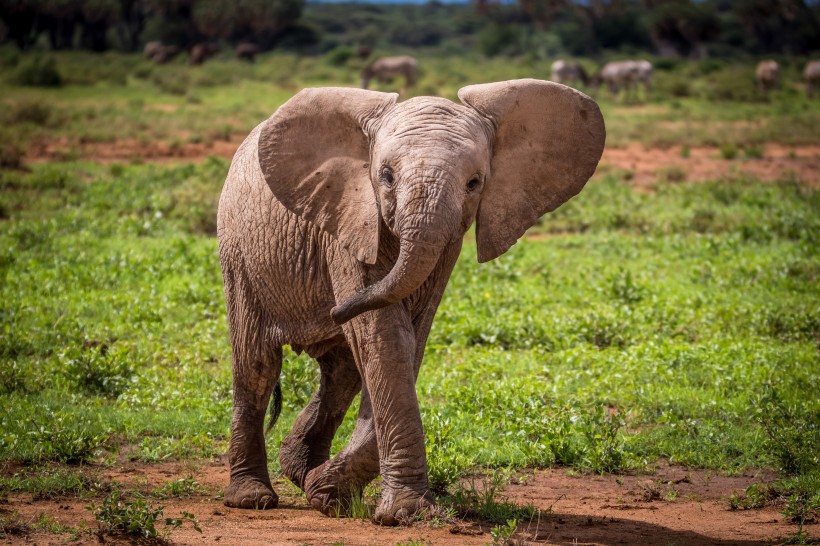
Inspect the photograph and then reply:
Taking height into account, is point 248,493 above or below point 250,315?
below

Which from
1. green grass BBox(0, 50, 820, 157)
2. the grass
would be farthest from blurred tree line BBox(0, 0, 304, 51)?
the grass

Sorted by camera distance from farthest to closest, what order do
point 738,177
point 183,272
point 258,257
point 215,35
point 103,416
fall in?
point 215,35, point 738,177, point 183,272, point 103,416, point 258,257

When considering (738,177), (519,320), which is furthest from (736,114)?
(519,320)

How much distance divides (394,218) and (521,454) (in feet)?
7.26

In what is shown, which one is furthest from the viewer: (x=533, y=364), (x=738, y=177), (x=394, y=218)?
(x=738, y=177)

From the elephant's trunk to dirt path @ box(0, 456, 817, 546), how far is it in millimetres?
964

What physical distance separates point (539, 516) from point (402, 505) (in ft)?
1.93

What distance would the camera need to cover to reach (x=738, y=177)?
51.6ft

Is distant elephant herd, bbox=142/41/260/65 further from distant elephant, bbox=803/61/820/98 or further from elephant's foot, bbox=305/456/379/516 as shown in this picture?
elephant's foot, bbox=305/456/379/516

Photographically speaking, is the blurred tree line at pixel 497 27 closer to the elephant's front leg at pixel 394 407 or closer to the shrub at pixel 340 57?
the shrub at pixel 340 57

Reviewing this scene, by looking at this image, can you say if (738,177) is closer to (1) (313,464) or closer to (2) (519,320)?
(2) (519,320)

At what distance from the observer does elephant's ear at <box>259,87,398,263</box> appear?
4.73 metres

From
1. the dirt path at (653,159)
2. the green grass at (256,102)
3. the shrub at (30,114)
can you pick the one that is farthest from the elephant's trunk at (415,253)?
the shrub at (30,114)

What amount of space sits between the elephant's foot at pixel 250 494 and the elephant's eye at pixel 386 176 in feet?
Answer: 5.96
